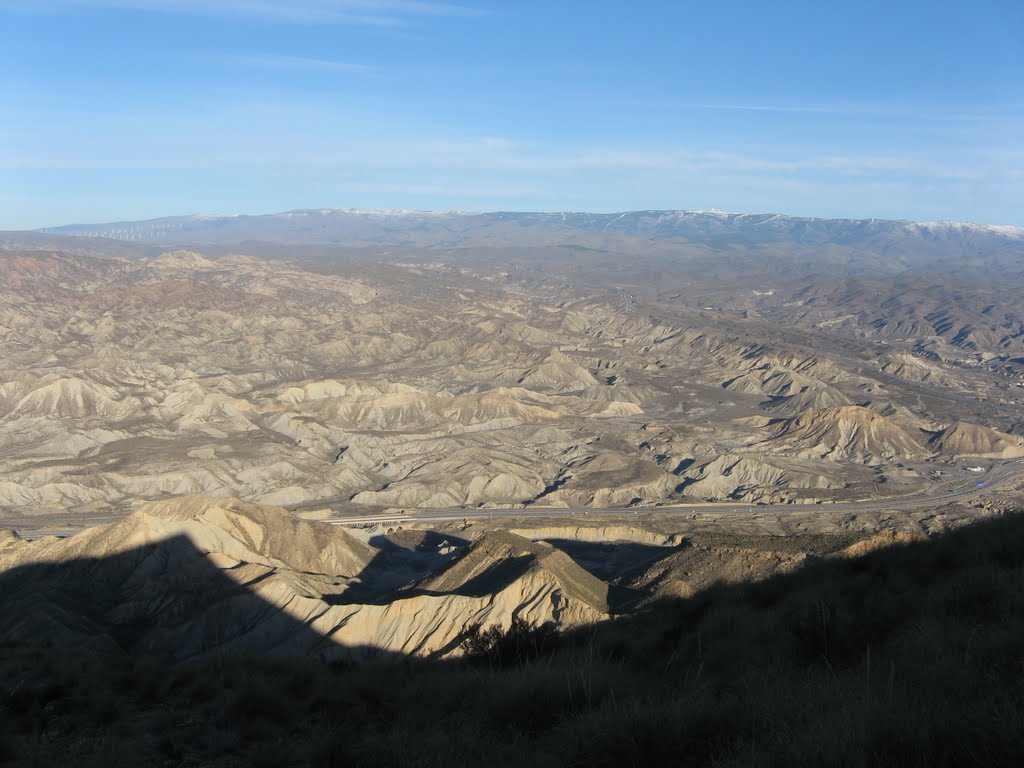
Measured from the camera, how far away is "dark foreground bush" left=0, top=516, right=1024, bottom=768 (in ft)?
20.9

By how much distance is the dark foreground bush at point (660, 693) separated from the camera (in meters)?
6.38

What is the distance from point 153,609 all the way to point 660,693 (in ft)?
111

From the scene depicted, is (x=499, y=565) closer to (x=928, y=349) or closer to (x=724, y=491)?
(x=724, y=491)

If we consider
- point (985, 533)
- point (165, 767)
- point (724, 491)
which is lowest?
point (724, 491)

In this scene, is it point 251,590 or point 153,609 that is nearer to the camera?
point 251,590

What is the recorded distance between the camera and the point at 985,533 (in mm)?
15445

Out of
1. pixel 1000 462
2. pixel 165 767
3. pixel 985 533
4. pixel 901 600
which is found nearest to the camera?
pixel 165 767

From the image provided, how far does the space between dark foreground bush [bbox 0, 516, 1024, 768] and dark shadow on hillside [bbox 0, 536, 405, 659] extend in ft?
48.2

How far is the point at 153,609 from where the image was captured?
37.2m

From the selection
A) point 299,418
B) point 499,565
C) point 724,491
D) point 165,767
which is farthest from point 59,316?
point 165,767

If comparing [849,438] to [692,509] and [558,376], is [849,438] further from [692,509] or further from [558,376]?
[558,376]

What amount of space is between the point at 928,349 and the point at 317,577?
616 ft

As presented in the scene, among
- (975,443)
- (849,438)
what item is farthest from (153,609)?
(975,443)

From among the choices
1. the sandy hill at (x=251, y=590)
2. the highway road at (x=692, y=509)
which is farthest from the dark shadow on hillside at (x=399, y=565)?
the highway road at (x=692, y=509)
